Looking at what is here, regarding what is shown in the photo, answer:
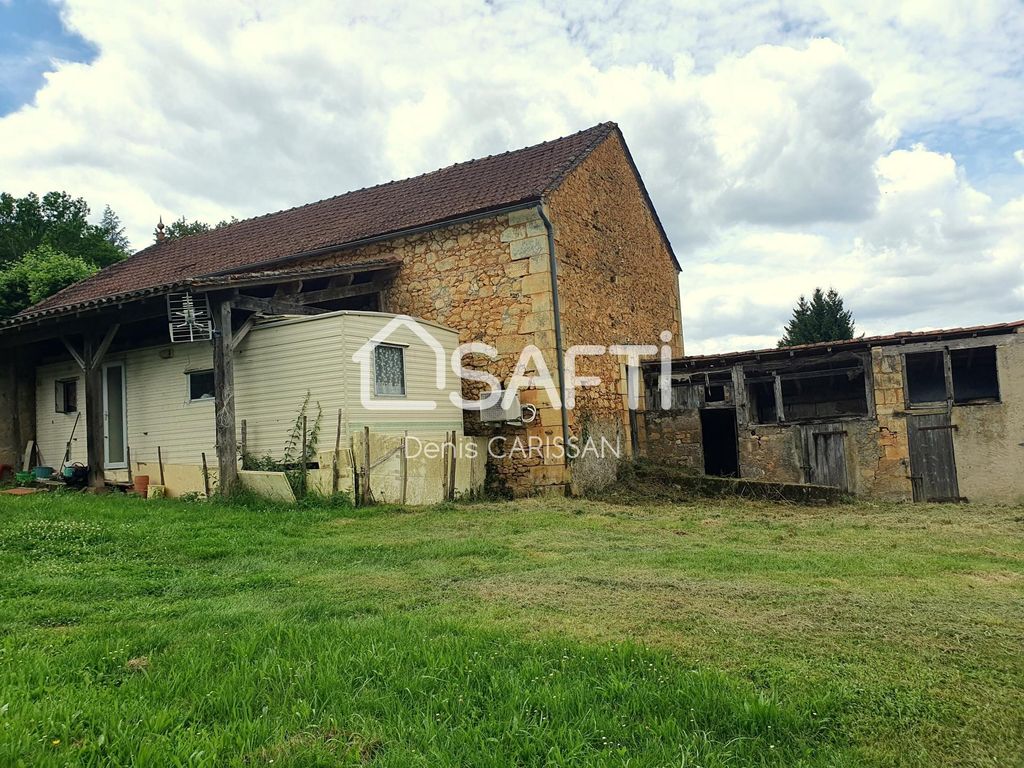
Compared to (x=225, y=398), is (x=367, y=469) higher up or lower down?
lower down

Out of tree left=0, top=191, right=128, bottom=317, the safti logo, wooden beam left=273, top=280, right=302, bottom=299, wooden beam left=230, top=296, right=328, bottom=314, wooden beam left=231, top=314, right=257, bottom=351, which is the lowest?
the safti logo

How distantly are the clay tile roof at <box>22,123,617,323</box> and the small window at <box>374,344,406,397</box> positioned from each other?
10.5 ft

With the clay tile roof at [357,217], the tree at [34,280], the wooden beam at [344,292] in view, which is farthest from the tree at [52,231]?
the wooden beam at [344,292]

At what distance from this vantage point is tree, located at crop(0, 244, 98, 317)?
772 inches

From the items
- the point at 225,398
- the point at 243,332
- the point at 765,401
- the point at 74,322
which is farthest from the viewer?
the point at 765,401

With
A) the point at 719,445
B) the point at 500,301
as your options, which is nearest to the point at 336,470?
the point at 500,301

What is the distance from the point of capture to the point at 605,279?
49.1 feet

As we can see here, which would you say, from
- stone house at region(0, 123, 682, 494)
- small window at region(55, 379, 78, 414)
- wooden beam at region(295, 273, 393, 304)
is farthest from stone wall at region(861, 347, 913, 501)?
small window at region(55, 379, 78, 414)

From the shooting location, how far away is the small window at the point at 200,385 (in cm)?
1236

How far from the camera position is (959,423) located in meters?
11.8

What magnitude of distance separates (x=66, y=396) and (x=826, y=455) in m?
15.8

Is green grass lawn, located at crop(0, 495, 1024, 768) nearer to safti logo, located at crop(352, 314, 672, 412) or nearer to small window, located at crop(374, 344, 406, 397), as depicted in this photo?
safti logo, located at crop(352, 314, 672, 412)

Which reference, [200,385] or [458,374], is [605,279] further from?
[200,385]

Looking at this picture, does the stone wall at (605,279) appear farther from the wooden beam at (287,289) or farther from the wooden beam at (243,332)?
the wooden beam at (243,332)
